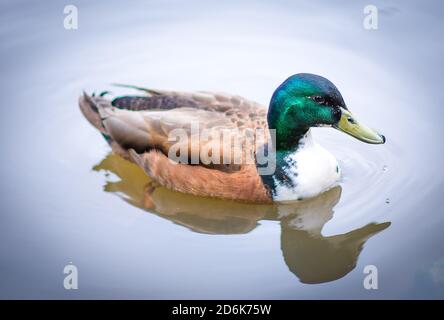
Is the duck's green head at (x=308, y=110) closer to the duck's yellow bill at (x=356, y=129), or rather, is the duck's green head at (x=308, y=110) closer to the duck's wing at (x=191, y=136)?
the duck's yellow bill at (x=356, y=129)

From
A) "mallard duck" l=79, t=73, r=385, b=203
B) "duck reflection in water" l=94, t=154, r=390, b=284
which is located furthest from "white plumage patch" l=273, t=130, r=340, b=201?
"duck reflection in water" l=94, t=154, r=390, b=284

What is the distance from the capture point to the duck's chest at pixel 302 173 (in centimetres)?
779

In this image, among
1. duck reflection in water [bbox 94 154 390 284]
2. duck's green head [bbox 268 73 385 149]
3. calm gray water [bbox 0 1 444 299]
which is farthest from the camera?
duck's green head [bbox 268 73 385 149]

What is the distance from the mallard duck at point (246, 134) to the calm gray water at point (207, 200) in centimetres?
21

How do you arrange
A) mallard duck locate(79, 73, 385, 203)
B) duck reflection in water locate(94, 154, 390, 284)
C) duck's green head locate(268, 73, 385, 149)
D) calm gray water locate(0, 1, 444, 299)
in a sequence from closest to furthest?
calm gray water locate(0, 1, 444, 299)
duck reflection in water locate(94, 154, 390, 284)
duck's green head locate(268, 73, 385, 149)
mallard duck locate(79, 73, 385, 203)

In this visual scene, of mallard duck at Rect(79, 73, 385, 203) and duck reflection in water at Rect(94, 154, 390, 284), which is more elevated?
mallard duck at Rect(79, 73, 385, 203)

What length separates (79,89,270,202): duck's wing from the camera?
305 inches

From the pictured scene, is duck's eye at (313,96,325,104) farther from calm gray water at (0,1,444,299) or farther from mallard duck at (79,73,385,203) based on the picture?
calm gray water at (0,1,444,299)

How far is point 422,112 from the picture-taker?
29.6 ft

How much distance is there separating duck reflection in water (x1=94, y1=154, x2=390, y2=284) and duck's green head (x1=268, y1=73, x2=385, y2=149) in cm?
75

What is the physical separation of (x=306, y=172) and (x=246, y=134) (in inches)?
27.9

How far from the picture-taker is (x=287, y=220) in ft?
25.7

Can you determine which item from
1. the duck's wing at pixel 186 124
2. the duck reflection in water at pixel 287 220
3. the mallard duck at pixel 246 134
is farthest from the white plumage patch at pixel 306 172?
the duck's wing at pixel 186 124

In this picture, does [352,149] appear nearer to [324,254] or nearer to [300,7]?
[324,254]
